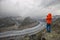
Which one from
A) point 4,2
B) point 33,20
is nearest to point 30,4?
point 33,20

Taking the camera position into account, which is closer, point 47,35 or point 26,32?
point 47,35

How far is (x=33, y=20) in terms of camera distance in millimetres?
3926

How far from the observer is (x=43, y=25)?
12.6 feet

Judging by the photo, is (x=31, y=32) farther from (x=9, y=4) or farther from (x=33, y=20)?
(x=9, y=4)

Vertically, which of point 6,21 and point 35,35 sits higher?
point 6,21

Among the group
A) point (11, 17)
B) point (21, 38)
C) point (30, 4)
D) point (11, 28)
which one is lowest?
point (21, 38)

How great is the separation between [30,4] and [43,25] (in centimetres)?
61

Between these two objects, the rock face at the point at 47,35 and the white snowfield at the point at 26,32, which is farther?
the white snowfield at the point at 26,32

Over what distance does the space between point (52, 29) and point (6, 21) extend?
1126 mm

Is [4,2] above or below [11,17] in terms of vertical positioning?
above

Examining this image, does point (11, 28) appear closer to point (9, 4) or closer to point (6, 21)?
point (6, 21)

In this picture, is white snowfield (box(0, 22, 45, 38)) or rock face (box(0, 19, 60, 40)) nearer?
rock face (box(0, 19, 60, 40))

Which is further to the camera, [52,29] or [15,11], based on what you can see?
[15,11]

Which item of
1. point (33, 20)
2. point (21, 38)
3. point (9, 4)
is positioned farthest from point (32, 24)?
point (9, 4)
